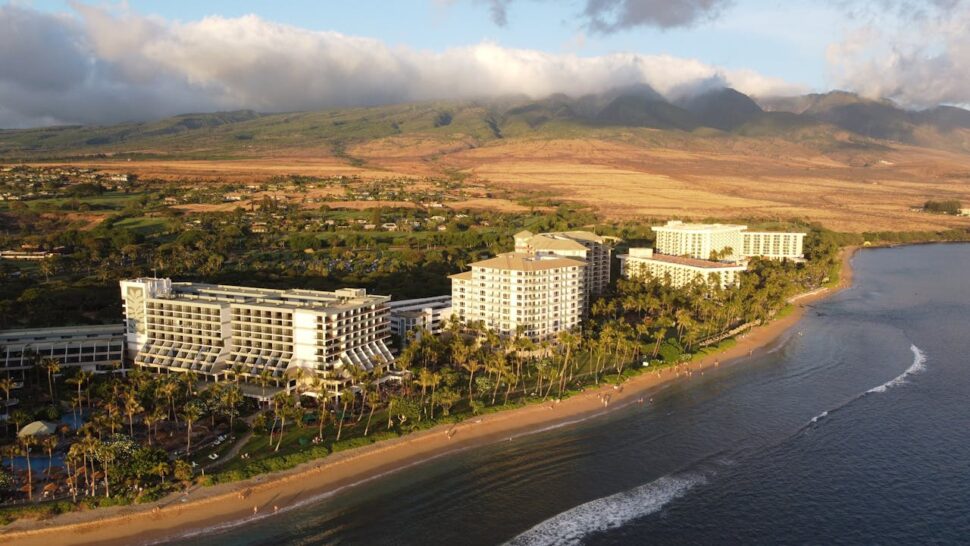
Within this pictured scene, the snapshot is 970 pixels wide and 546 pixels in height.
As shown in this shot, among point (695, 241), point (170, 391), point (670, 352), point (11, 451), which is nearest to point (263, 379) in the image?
point (170, 391)

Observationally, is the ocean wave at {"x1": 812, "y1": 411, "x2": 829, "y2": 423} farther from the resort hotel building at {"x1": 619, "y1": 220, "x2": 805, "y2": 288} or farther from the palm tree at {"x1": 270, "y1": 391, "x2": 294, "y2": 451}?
the resort hotel building at {"x1": 619, "y1": 220, "x2": 805, "y2": 288}

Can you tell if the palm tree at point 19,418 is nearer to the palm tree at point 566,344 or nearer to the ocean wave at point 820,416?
the palm tree at point 566,344

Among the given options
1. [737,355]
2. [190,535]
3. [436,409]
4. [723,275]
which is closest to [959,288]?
[723,275]

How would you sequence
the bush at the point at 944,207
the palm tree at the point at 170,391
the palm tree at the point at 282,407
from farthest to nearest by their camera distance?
the bush at the point at 944,207
the palm tree at the point at 170,391
the palm tree at the point at 282,407

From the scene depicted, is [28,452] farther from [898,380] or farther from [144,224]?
[144,224]

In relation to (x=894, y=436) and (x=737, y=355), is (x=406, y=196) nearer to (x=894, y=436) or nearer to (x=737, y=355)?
(x=737, y=355)

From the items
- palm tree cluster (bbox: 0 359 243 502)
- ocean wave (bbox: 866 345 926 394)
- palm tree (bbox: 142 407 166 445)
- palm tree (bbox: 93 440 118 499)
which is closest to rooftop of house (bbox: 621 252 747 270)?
ocean wave (bbox: 866 345 926 394)

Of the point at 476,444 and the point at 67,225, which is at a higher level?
the point at 67,225

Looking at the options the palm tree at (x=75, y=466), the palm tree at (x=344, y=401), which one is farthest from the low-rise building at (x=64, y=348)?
the palm tree at (x=344, y=401)
